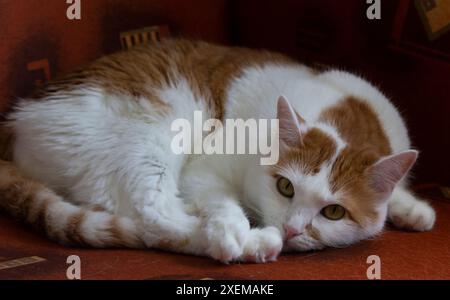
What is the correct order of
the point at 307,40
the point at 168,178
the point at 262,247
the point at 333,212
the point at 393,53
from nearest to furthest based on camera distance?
the point at 262,247 < the point at 333,212 < the point at 168,178 < the point at 393,53 < the point at 307,40

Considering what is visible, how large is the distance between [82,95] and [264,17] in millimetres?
845

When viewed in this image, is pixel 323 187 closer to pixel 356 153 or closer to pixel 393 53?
pixel 356 153

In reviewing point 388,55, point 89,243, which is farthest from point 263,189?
point 388,55

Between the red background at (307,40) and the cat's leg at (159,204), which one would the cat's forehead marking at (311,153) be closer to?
the cat's leg at (159,204)

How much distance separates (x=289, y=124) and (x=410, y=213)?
1.41 ft

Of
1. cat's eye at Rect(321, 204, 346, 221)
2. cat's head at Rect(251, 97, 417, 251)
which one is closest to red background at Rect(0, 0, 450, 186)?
cat's head at Rect(251, 97, 417, 251)

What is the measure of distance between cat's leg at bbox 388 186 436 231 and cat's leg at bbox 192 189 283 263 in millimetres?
427

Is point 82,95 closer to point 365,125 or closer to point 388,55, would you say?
point 365,125

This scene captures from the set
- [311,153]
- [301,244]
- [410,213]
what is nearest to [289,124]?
[311,153]

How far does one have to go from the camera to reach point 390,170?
1.42m

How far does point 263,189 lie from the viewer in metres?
1.50

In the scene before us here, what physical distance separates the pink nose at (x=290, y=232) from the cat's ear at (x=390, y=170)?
0.25m

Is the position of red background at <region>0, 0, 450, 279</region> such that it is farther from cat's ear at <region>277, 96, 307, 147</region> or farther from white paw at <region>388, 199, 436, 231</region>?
cat's ear at <region>277, 96, 307, 147</region>
